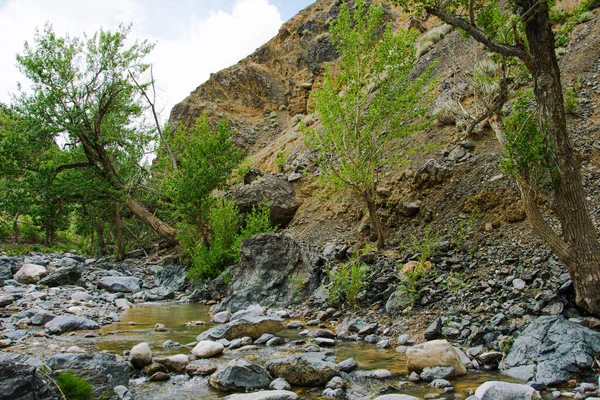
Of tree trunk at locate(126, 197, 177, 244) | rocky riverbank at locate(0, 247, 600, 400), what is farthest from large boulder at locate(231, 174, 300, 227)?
rocky riverbank at locate(0, 247, 600, 400)

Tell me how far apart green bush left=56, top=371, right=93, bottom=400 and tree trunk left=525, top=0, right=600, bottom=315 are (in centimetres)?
551

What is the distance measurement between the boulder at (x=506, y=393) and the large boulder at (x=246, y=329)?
350 centimetres

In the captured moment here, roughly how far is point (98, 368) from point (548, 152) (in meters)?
5.84

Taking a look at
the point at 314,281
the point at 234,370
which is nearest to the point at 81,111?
the point at 314,281

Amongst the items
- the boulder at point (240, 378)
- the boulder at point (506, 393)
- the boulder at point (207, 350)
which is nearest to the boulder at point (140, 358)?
the boulder at point (207, 350)

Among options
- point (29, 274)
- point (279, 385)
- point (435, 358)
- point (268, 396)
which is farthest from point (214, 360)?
point (29, 274)

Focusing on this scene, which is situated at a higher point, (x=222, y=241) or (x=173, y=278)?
(x=222, y=241)

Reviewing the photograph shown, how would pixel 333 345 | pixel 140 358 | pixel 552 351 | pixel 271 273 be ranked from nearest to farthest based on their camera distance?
pixel 552 351
pixel 140 358
pixel 333 345
pixel 271 273

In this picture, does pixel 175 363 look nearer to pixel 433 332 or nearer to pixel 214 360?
pixel 214 360

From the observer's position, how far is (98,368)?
3752 millimetres

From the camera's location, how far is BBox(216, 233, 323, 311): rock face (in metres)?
9.02

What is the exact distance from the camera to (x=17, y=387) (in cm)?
282

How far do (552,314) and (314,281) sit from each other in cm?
496

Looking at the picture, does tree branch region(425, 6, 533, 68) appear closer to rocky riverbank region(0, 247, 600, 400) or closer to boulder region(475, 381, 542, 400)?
rocky riverbank region(0, 247, 600, 400)
